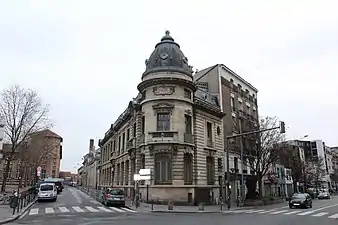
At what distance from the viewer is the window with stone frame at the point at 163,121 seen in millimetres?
33281

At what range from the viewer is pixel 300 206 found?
31719 mm

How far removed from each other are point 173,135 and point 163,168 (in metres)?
3.22

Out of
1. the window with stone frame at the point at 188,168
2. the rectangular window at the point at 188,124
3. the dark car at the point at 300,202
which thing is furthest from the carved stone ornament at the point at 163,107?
the dark car at the point at 300,202

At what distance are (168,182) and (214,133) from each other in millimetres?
9597

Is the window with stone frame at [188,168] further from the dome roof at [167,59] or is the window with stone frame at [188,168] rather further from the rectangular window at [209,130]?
the dome roof at [167,59]

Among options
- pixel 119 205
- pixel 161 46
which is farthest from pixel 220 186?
pixel 161 46

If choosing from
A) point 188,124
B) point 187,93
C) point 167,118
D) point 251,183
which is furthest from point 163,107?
point 251,183

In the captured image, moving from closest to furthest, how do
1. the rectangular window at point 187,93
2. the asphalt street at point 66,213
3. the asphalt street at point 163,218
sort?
the asphalt street at point 163,218 < the asphalt street at point 66,213 < the rectangular window at point 187,93

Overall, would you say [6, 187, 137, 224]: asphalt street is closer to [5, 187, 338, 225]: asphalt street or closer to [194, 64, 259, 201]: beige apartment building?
[5, 187, 338, 225]: asphalt street

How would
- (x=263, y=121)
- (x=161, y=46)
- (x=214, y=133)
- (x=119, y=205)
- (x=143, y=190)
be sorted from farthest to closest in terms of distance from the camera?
1. (x=263, y=121)
2. (x=214, y=133)
3. (x=161, y=46)
4. (x=143, y=190)
5. (x=119, y=205)

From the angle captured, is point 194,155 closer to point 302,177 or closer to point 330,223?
point 330,223

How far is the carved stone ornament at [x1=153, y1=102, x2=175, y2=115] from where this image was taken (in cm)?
3310

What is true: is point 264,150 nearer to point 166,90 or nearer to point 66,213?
point 166,90

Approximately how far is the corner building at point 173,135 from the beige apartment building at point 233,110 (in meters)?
4.26
